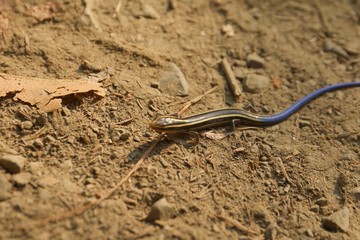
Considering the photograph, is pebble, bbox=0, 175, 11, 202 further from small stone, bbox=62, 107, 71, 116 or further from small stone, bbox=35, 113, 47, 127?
small stone, bbox=62, 107, 71, 116

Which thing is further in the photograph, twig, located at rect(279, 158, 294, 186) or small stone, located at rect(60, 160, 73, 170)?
twig, located at rect(279, 158, 294, 186)

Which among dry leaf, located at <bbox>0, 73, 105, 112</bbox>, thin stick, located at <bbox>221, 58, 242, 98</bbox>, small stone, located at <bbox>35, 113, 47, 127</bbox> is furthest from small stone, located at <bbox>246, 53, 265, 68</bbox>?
small stone, located at <bbox>35, 113, 47, 127</bbox>

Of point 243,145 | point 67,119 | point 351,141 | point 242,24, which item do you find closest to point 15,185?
point 67,119

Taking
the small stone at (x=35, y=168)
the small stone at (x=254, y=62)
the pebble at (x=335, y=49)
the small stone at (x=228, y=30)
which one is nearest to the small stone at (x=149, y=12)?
the small stone at (x=228, y=30)

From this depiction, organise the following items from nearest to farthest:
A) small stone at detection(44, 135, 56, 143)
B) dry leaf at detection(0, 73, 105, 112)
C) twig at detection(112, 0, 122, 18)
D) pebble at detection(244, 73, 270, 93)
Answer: small stone at detection(44, 135, 56, 143) < dry leaf at detection(0, 73, 105, 112) < pebble at detection(244, 73, 270, 93) < twig at detection(112, 0, 122, 18)

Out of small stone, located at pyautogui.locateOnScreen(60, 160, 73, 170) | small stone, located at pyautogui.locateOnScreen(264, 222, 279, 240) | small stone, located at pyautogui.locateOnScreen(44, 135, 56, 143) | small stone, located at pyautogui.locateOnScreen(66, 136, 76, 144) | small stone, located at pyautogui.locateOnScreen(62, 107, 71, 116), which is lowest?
small stone, located at pyautogui.locateOnScreen(264, 222, 279, 240)

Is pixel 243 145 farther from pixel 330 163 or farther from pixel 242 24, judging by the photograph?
pixel 242 24
